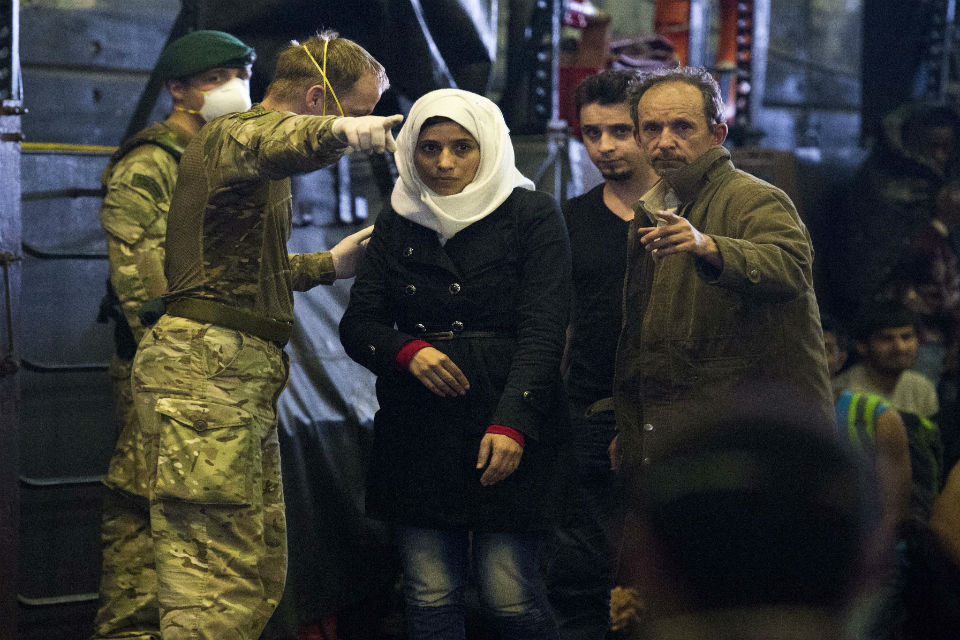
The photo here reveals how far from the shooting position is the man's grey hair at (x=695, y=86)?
125 inches

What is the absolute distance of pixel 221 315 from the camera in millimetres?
3068

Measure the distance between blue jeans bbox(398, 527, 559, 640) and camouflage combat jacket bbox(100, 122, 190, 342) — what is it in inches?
56.0

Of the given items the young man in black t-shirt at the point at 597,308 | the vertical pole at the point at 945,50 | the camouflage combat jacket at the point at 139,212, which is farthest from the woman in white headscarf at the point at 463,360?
the vertical pole at the point at 945,50

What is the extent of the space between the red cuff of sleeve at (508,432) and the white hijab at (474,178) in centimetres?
58

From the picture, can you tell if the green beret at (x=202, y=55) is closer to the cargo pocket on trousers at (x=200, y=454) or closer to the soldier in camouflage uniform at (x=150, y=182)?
the soldier in camouflage uniform at (x=150, y=182)

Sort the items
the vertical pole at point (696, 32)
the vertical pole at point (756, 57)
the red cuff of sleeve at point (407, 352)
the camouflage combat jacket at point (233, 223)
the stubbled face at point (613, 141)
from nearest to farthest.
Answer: the camouflage combat jacket at point (233, 223)
the red cuff of sleeve at point (407, 352)
the stubbled face at point (613, 141)
the vertical pole at point (756, 57)
the vertical pole at point (696, 32)

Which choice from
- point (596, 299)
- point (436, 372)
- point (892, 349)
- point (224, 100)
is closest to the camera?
point (436, 372)

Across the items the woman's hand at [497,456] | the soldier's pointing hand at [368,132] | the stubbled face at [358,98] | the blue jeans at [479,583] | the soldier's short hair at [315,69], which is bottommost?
the blue jeans at [479,583]

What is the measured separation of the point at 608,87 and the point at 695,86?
2.88ft

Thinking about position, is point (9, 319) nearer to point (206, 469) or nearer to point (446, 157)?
point (206, 469)

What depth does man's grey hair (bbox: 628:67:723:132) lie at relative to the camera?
10.4 feet

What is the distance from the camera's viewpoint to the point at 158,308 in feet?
10.3


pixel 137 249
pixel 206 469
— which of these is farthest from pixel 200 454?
pixel 137 249

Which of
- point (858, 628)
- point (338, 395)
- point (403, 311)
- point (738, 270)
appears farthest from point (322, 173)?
point (858, 628)
